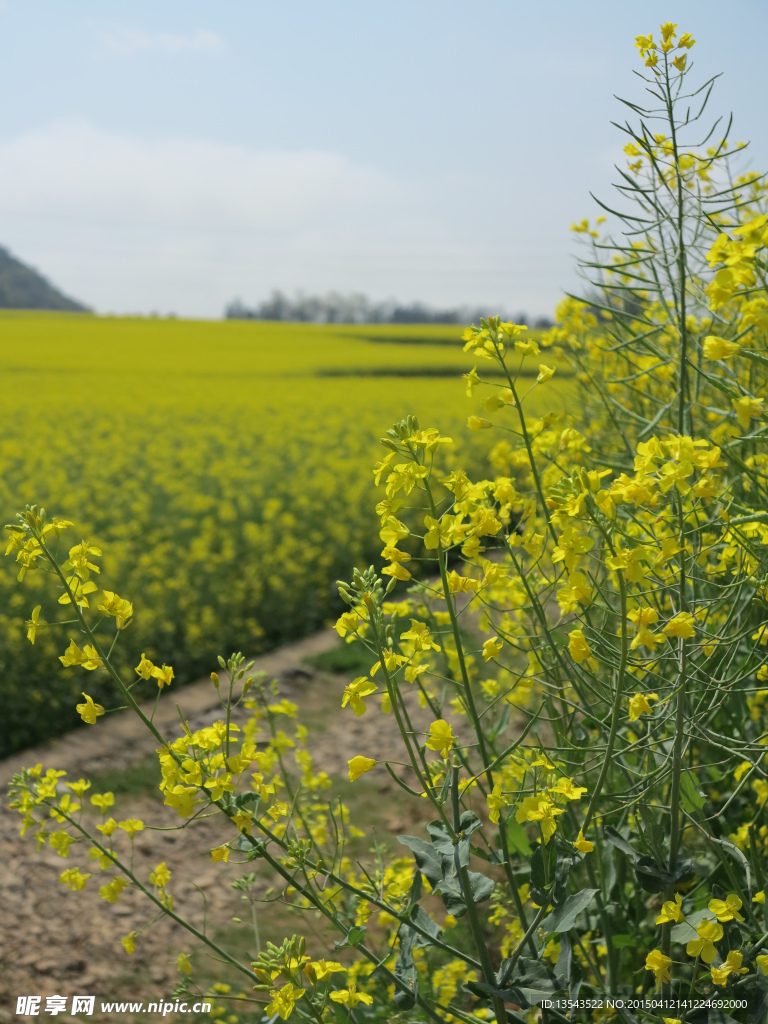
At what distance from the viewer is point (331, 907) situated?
155 cm

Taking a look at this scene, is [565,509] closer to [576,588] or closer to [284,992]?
[576,588]

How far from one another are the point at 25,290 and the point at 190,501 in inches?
2363

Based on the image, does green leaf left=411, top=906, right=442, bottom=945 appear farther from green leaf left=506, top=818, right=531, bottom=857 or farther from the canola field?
the canola field

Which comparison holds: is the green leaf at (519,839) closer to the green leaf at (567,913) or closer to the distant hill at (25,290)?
the green leaf at (567,913)

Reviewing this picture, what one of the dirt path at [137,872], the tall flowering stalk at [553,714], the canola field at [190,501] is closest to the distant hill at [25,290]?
the canola field at [190,501]

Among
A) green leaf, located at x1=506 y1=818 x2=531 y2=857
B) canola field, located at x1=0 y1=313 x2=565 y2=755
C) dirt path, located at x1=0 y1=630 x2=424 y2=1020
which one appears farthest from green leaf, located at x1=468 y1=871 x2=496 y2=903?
canola field, located at x1=0 y1=313 x2=565 y2=755

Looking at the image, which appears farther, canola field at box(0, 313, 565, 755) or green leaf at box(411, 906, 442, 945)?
canola field at box(0, 313, 565, 755)

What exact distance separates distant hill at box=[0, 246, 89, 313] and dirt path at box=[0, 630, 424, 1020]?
5574cm

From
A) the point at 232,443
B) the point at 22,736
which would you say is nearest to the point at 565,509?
the point at 22,736

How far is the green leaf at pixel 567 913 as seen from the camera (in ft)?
3.76

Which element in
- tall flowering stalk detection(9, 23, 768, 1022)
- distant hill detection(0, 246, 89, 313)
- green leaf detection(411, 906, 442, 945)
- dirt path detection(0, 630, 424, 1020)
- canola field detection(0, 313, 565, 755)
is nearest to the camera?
tall flowering stalk detection(9, 23, 768, 1022)

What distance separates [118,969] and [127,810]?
1.02 meters

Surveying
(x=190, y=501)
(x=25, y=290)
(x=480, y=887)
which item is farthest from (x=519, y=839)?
(x=25, y=290)

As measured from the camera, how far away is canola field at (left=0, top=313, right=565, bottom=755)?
16.0 feet
